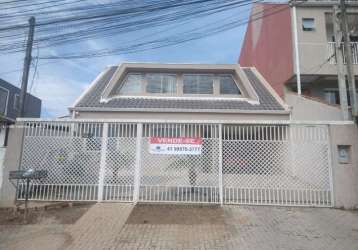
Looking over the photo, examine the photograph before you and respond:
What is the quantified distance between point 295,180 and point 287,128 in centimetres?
140

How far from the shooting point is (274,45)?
43.0 feet

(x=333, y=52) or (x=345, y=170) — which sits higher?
(x=333, y=52)

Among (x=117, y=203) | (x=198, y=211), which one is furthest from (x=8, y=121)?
(x=198, y=211)

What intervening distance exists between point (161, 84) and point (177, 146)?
22.1 feet

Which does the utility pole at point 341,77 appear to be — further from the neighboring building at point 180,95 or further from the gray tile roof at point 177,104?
the gray tile roof at point 177,104

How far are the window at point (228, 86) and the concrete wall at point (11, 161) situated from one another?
9.10m

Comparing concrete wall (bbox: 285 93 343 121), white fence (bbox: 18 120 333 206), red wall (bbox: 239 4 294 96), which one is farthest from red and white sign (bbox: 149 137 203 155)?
red wall (bbox: 239 4 294 96)


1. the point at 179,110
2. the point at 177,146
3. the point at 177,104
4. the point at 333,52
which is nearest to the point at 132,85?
the point at 177,104

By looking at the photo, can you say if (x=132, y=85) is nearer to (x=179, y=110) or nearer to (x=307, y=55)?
(x=179, y=110)

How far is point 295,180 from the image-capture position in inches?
254

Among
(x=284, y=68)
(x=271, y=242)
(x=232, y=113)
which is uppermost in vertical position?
(x=284, y=68)

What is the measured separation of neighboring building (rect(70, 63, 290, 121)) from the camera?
10.8 meters

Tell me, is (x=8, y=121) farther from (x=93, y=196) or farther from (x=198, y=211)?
(x=198, y=211)

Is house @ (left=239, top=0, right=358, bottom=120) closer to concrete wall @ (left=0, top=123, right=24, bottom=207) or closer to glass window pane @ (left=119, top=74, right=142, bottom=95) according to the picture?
glass window pane @ (left=119, top=74, right=142, bottom=95)
